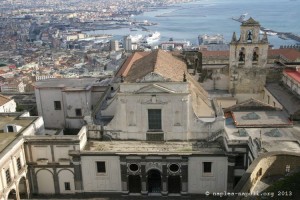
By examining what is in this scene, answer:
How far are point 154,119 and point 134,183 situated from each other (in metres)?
5.45

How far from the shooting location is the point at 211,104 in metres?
34.9

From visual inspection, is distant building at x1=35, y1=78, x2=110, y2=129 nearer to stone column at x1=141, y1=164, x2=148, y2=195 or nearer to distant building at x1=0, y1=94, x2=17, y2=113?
distant building at x1=0, y1=94, x2=17, y2=113

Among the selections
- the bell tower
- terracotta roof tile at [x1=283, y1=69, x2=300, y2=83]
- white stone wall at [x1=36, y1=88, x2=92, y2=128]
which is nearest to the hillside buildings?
terracotta roof tile at [x1=283, y1=69, x2=300, y2=83]

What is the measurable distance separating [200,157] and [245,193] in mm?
9111

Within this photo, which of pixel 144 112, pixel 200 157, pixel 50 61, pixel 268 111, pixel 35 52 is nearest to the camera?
pixel 200 157

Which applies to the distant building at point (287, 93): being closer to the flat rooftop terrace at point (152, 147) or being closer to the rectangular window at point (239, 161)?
the rectangular window at point (239, 161)

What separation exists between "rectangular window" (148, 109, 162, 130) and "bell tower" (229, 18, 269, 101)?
13857 mm

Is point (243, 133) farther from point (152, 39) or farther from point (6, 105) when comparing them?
point (152, 39)

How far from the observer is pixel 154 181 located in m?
30.9

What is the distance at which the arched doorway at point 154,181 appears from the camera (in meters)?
30.1

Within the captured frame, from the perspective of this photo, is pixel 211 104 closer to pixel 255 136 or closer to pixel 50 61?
pixel 255 136

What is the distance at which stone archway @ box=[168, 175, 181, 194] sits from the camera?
29.8m

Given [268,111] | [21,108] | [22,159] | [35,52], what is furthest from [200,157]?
[35,52]

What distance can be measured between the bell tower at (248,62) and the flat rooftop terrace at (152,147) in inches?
514
